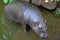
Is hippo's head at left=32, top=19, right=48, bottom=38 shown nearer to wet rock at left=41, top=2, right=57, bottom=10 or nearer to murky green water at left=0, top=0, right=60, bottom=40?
murky green water at left=0, top=0, right=60, bottom=40

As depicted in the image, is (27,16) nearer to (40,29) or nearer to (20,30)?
(20,30)

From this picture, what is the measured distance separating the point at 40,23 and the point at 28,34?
39cm

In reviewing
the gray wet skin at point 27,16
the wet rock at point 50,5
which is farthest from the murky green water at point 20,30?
the wet rock at point 50,5

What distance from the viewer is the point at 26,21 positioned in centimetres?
327

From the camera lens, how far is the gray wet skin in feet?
9.79

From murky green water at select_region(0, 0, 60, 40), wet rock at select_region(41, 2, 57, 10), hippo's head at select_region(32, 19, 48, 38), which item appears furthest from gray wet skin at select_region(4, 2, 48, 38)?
wet rock at select_region(41, 2, 57, 10)

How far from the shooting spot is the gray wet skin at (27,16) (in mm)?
2984

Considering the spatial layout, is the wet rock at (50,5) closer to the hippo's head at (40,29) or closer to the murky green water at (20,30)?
the murky green water at (20,30)

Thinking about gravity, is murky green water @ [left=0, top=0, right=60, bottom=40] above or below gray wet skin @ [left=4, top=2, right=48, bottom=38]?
below

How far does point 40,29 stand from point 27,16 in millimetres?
395

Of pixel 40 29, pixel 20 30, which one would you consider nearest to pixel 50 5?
pixel 20 30

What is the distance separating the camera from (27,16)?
3230 millimetres

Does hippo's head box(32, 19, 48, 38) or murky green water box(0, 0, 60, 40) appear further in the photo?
murky green water box(0, 0, 60, 40)

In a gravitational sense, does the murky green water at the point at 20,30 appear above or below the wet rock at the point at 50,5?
below
